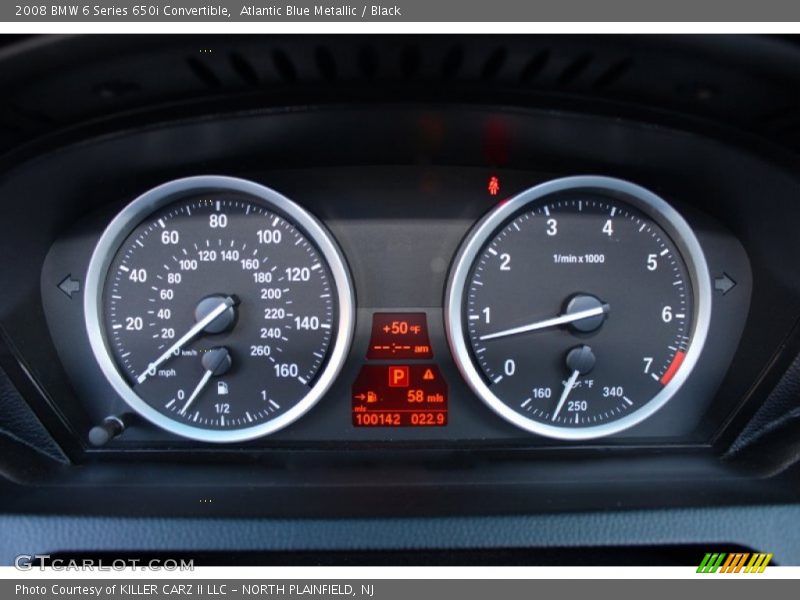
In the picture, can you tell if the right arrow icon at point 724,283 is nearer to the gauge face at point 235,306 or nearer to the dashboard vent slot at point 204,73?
the gauge face at point 235,306

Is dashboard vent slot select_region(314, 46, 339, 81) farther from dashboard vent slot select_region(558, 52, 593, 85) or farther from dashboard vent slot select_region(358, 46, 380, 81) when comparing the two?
dashboard vent slot select_region(558, 52, 593, 85)

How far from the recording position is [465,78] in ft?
7.18

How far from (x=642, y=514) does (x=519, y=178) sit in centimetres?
116

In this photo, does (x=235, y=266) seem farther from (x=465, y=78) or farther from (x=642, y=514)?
(x=642, y=514)

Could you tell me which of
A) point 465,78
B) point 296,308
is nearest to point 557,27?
point 465,78

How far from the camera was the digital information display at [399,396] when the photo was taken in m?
2.61

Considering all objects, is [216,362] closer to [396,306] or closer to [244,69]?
[396,306]

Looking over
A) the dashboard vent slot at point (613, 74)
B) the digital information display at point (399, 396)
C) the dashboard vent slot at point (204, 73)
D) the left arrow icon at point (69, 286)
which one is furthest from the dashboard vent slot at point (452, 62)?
the left arrow icon at point (69, 286)

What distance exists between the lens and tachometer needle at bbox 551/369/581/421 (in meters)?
2.50

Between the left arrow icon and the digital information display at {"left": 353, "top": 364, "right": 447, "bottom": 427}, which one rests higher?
the left arrow icon

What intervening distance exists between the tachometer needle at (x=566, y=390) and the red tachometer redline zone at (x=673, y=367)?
1.04ft

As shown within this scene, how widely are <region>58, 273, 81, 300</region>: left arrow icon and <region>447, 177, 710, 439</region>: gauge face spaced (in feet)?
4.33

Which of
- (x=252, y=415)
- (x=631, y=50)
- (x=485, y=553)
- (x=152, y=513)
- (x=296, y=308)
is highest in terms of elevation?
(x=631, y=50)

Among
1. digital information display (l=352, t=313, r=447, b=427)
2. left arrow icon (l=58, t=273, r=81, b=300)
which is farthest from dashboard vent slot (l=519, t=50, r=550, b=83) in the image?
left arrow icon (l=58, t=273, r=81, b=300)
